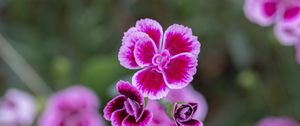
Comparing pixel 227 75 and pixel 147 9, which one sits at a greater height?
pixel 147 9

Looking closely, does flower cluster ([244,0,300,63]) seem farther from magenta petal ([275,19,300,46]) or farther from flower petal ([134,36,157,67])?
flower petal ([134,36,157,67])

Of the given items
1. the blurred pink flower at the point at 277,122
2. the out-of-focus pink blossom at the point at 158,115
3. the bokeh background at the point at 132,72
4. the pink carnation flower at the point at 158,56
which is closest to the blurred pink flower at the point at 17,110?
the bokeh background at the point at 132,72

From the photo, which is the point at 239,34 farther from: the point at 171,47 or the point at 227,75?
the point at 171,47

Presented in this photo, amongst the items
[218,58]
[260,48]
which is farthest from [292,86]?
[218,58]

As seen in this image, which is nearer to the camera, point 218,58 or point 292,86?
point 292,86

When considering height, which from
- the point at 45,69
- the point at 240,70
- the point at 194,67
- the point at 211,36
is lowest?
the point at 194,67

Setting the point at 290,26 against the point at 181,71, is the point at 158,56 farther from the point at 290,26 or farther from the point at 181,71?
the point at 290,26

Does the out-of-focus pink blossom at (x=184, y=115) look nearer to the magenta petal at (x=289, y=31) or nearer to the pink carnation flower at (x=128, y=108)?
the pink carnation flower at (x=128, y=108)

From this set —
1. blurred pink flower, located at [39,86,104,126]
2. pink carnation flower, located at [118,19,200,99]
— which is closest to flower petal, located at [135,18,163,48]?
pink carnation flower, located at [118,19,200,99]
